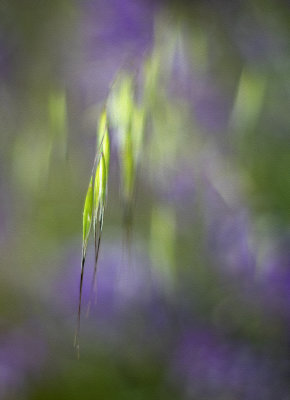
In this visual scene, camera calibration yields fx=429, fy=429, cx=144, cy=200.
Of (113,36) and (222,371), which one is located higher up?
(113,36)

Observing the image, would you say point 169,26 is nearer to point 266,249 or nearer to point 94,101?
point 94,101

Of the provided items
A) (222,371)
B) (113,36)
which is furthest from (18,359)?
(113,36)

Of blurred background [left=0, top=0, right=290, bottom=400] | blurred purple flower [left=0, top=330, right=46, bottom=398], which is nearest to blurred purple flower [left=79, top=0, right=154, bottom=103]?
blurred background [left=0, top=0, right=290, bottom=400]

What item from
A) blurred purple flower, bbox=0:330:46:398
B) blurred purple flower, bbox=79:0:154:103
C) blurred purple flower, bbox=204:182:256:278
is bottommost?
blurred purple flower, bbox=0:330:46:398

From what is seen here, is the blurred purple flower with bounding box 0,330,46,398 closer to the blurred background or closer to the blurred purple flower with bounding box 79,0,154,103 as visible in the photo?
the blurred background

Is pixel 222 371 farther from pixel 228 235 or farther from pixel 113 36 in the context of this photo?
pixel 113 36

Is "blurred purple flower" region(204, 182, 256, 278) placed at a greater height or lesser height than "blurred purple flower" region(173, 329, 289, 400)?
greater

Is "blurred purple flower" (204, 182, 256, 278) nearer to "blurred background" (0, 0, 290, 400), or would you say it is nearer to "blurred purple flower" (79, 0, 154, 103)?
"blurred background" (0, 0, 290, 400)

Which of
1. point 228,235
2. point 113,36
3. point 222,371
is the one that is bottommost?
point 222,371

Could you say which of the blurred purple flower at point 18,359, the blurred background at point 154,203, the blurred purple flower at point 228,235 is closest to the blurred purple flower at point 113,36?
the blurred background at point 154,203
